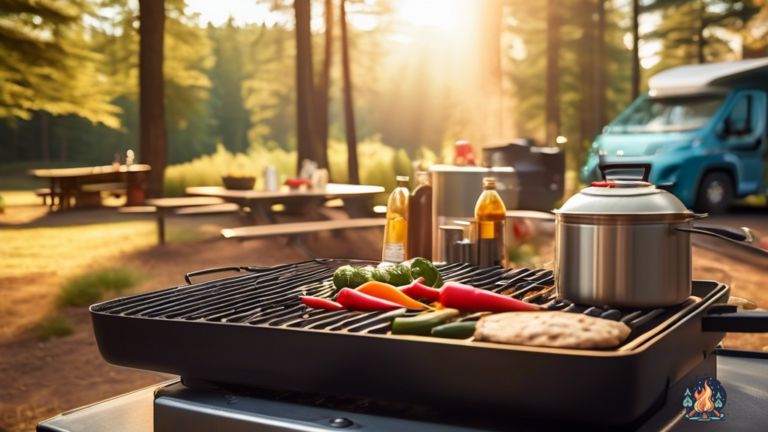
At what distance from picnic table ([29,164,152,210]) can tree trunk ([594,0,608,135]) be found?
43.7 ft

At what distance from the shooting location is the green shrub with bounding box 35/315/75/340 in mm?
6613

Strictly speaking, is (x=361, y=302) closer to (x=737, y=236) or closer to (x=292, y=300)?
(x=292, y=300)

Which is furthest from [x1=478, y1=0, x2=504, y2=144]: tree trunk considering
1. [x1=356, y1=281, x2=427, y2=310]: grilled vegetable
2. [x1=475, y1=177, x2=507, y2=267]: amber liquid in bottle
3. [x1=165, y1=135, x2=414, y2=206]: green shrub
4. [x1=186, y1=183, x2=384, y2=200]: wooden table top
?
[x1=356, y1=281, x2=427, y2=310]: grilled vegetable

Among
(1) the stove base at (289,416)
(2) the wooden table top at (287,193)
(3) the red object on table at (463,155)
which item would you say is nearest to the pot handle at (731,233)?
(1) the stove base at (289,416)

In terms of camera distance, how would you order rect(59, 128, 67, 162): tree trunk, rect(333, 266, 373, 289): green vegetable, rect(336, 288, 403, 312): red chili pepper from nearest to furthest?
rect(336, 288, 403, 312): red chili pepper → rect(333, 266, 373, 289): green vegetable → rect(59, 128, 67, 162): tree trunk

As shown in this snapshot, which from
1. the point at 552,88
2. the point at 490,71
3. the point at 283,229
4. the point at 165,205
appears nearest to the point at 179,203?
the point at 165,205

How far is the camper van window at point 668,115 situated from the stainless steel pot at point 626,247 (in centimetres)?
967

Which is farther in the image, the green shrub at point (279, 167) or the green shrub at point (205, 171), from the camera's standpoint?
the green shrub at point (279, 167)

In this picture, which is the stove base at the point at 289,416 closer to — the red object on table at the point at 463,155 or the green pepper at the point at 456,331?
the green pepper at the point at 456,331

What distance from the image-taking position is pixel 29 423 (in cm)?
530

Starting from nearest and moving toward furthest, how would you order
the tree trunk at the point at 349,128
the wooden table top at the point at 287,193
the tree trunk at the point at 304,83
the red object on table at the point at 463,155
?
the red object on table at the point at 463,155, the wooden table top at the point at 287,193, the tree trunk at the point at 304,83, the tree trunk at the point at 349,128

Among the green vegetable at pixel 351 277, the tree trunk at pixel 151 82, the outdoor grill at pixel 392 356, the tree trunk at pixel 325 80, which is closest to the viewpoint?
the outdoor grill at pixel 392 356

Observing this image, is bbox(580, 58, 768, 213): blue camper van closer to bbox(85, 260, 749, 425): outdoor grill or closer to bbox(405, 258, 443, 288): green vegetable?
bbox(405, 258, 443, 288): green vegetable

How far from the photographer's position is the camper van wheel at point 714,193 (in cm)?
1047
